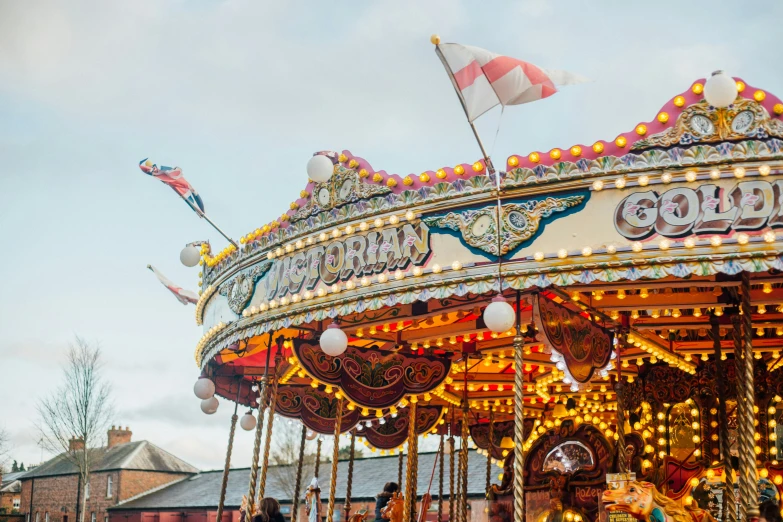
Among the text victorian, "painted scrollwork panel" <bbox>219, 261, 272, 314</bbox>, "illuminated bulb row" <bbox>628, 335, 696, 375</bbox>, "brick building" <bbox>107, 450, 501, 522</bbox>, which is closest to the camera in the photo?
the text victorian

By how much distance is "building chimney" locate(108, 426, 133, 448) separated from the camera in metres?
46.8

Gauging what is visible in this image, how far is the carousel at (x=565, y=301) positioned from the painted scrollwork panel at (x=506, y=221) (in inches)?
0.7

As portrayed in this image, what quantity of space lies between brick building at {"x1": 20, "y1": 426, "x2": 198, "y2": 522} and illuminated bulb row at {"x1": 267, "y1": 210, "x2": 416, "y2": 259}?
33766 mm

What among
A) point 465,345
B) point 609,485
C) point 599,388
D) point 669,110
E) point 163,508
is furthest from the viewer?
point 163,508

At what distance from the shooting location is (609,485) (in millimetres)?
7582

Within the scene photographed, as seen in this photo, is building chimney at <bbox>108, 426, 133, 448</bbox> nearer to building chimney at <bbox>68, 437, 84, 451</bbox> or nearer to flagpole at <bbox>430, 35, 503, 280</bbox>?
building chimney at <bbox>68, 437, 84, 451</bbox>

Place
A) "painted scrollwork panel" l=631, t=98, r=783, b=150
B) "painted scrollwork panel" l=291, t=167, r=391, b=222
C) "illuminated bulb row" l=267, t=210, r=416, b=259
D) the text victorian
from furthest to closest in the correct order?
1. "painted scrollwork panel" l=291, t=167, r=391, b=222
2. "illuminated bulb row" l=267, t=210, r=416, b=259
3. the text victorian
4. "painted scrollwork panel" l=631, t=98, r=783, b=150

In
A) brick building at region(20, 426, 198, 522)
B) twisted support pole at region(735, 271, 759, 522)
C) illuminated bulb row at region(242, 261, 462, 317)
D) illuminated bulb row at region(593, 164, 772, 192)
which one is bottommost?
brick building at region(20, 426, 198, 522)

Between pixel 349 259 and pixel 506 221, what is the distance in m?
1.79

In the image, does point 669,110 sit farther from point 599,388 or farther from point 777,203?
point 599,388

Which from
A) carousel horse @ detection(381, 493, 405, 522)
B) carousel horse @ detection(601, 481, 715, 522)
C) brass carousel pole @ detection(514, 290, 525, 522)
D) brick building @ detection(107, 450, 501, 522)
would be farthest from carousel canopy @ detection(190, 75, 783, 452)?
brick building @ detection(107, 450, 501, 522)

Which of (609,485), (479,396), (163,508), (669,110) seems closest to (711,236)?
(669,110)

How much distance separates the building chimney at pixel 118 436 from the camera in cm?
4675

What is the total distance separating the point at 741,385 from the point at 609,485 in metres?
1.47
